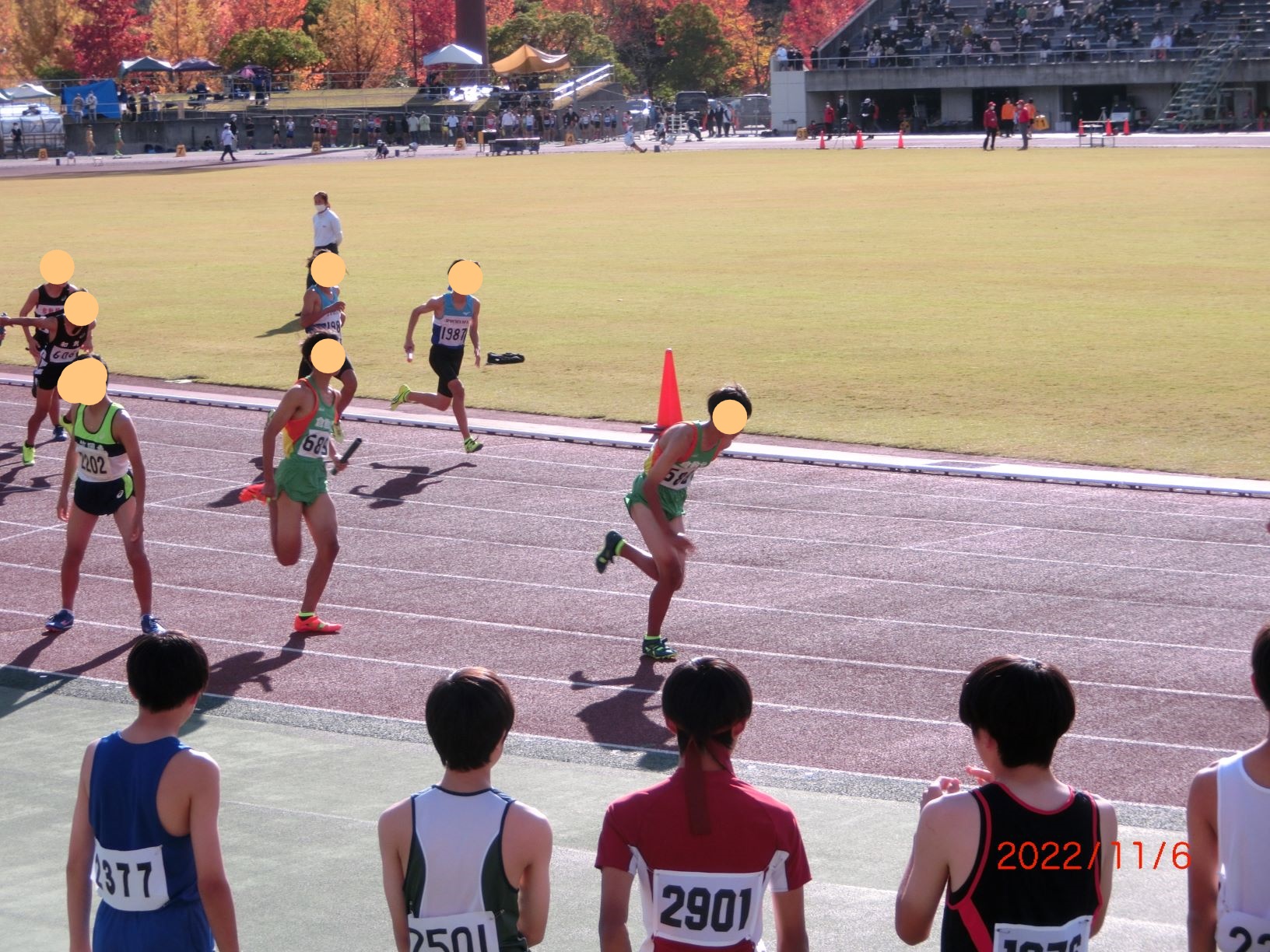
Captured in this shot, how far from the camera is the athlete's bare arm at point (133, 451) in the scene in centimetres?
970

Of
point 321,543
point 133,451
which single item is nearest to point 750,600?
point 321,543

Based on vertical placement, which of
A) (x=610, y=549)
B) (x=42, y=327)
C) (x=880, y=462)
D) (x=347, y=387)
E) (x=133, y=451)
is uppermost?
(x=42, y=327)

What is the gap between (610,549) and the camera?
9797 mm

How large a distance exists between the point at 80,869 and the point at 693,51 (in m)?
96.9

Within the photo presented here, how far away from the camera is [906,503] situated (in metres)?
13.2

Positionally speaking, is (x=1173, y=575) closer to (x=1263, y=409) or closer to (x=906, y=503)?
(x=906, y=503)

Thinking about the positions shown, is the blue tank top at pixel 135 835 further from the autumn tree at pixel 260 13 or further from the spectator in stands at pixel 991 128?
the autumn tree at pixel 260 13

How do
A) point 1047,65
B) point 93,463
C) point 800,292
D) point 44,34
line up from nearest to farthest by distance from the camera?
point 93,463
point 800,292
point 1047,65
point 44,34

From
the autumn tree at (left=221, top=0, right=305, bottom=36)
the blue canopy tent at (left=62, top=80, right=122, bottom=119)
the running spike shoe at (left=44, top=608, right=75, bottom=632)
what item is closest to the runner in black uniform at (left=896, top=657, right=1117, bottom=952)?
the running spike shoe at (left=44, top=608, right=75, bottom=632)

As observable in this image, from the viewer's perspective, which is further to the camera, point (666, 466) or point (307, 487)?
point (307, 487)

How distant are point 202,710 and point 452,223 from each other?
31505 mm

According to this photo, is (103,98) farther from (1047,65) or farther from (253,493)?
(253,493)

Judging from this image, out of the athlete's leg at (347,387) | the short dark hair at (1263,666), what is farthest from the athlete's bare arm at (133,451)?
the short dark hair at (1263,666)

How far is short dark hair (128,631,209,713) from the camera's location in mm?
4234
